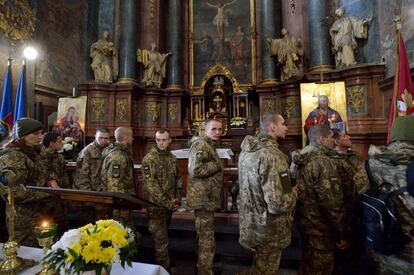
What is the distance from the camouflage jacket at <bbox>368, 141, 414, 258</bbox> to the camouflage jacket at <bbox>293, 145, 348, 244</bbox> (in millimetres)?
683

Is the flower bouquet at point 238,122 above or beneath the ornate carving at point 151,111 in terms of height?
beneath

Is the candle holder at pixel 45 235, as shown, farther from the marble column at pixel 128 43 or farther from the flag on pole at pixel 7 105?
the marble column at pixel 128 43

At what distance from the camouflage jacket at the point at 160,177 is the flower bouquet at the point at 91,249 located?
5.85 feet

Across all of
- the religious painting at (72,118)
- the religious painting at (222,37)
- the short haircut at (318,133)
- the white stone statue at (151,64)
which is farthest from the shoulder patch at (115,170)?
the religious painting at (222,37)

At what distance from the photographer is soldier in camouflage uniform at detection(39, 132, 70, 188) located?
3.18m

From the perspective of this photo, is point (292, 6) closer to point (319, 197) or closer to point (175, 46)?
point (175, 46)

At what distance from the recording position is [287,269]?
11.2 ft

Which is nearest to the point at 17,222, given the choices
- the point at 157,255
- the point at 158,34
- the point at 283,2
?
the point at 157,255

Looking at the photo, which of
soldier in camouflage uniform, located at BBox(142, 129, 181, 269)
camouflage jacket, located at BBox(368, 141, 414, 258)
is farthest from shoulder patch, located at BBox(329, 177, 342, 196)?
soldier in camouflage uniform, located at BBox(142, 129, 181, 269)

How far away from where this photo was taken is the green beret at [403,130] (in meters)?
1.82

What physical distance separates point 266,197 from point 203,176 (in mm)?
779

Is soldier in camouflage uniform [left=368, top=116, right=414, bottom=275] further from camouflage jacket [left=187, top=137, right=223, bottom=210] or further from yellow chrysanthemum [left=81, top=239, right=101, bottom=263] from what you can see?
yellow chrysanthemum [left=81, top=239, right=101, bottom=263]

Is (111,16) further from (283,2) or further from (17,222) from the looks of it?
(17,222)

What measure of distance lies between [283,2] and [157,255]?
31.2ft
